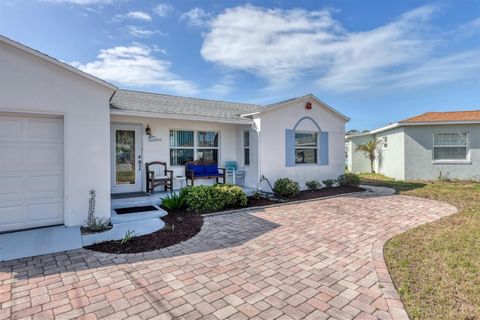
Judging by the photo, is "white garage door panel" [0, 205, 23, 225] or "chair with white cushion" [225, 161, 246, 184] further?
"chair with white cushion" [225, 161, 246, 184]

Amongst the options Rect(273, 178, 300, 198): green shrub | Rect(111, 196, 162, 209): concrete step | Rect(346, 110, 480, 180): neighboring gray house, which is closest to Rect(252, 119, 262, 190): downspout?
Rect(273, 178, 300, 198): green shrub

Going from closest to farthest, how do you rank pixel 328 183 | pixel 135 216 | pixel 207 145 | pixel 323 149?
pixel 135 216 < pixel 207 145 < pixel 328 183 < pixel 323 149

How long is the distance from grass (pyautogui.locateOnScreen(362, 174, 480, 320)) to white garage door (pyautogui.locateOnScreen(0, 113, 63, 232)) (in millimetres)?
6637

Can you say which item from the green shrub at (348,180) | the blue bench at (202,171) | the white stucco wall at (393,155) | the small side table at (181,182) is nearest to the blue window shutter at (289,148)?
the blue bench at (202,171)

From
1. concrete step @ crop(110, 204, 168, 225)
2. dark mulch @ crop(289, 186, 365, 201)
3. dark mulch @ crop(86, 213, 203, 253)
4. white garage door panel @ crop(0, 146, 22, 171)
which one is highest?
white garage door panel @ crop(0, 146, 22, 171)

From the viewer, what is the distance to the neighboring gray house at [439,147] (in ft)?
45.7

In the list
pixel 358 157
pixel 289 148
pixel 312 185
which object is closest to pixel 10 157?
pixel 289 148

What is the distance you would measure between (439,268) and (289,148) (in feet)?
23.1

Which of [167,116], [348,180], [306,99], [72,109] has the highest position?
Answer: [306,99]

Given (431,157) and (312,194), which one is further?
(431,157)

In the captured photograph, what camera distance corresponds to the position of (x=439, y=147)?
571 inches

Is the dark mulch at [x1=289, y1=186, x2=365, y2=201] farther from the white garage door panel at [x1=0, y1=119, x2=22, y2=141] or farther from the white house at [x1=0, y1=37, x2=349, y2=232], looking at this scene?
the white garage door panel at [x1=0, y1=119, x2=22, y2=141]

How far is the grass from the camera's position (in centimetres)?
285

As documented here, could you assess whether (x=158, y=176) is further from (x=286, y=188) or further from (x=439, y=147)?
(x=439, y=147)
